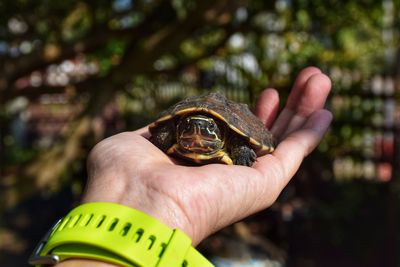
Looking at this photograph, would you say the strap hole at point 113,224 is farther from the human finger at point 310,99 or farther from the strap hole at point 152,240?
the human finger at point 310,99

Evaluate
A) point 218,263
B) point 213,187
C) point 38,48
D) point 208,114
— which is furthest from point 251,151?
point 38,48

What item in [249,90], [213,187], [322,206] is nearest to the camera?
[213,187]

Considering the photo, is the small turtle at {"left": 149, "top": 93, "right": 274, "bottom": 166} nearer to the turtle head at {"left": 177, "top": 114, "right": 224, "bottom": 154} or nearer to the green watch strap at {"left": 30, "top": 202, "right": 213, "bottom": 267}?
the turtle head at {"left": 177, "top": 114, "right": 224, "bottom": 154}

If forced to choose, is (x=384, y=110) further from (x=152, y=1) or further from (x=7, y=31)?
(x=7, y=31)

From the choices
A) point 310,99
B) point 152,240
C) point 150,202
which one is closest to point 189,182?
point 150,202

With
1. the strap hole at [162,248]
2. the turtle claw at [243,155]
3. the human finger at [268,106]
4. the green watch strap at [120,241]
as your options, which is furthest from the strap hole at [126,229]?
the human finger at [268,106]

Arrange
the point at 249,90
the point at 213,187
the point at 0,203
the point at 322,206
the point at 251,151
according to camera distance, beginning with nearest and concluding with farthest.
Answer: the point at 213,187 < the point at 251,151 < the point at 0,203 < the point at 249,90 < the point at 322,206
